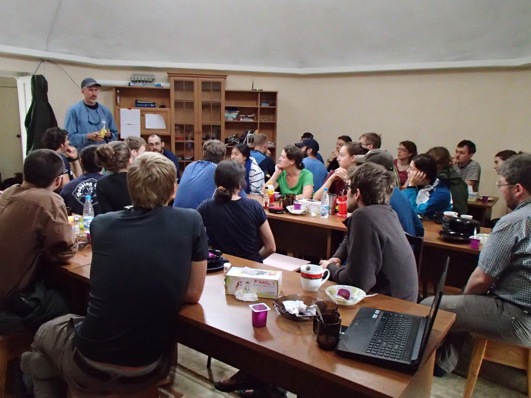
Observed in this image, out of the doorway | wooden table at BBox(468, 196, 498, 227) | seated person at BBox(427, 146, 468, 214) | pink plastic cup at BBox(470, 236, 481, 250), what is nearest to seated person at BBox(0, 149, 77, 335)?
pink plastic cup at BBox(470, 236, 481, 250)

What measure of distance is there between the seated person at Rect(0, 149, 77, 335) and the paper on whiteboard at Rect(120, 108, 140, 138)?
15.7 feet

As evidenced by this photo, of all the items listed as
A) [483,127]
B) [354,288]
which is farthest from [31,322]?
[483,127]

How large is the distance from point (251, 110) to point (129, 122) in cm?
214

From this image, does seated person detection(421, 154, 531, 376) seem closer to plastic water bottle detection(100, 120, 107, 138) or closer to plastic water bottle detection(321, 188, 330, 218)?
plastic water bottle detection(321, 188, 330, 218)

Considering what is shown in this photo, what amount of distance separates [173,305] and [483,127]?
5.97 meters

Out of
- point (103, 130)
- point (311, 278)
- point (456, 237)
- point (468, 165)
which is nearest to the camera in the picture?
point (311, 278)

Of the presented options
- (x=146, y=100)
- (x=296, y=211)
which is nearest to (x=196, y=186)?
(x=296, y=211)

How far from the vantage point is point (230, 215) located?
8.21 feet

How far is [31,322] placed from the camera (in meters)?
2.01

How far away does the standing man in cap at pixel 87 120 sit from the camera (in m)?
4.85

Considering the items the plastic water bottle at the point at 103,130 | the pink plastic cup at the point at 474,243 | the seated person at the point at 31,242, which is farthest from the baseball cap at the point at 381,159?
the plastic water bottle at the point at 103,130

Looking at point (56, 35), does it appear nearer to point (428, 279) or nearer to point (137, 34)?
point (137, 34)

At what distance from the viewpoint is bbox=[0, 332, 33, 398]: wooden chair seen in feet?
6.55

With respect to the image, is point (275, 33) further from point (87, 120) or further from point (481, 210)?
point (481, 210)
